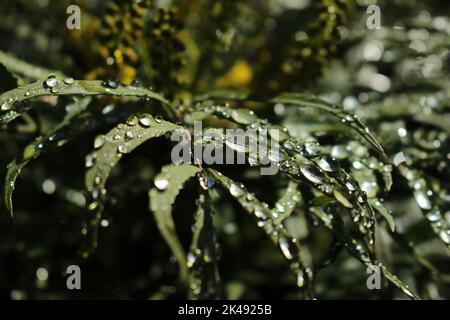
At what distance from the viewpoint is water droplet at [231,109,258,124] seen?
2.83 ft

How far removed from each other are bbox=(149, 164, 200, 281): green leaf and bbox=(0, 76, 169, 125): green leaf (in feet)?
0.49

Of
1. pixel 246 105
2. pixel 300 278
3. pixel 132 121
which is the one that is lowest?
pixel 300 278

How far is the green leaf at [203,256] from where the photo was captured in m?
0.78

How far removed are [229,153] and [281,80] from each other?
0.30 meters

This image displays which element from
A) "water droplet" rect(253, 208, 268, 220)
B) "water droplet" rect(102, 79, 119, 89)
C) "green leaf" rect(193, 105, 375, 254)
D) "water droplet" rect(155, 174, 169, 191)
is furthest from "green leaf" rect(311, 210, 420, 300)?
"water droplet" rect(102, 79, 119, 89)

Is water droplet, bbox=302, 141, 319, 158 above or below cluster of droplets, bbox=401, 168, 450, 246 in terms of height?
above

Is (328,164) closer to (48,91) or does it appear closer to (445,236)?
(445,236)

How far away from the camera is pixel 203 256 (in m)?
0.83

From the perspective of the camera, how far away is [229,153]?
93 cm

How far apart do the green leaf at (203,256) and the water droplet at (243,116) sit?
16cm

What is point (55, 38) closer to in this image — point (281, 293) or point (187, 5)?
point (187, 5)

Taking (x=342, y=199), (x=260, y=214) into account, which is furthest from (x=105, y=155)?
(x=342, y=199)

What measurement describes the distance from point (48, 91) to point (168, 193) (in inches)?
8.7

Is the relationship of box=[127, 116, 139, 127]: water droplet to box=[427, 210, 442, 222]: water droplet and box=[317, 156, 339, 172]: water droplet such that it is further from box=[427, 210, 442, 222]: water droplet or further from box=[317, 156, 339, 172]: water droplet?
box=[427, 210, 442, 222]: water droplet
